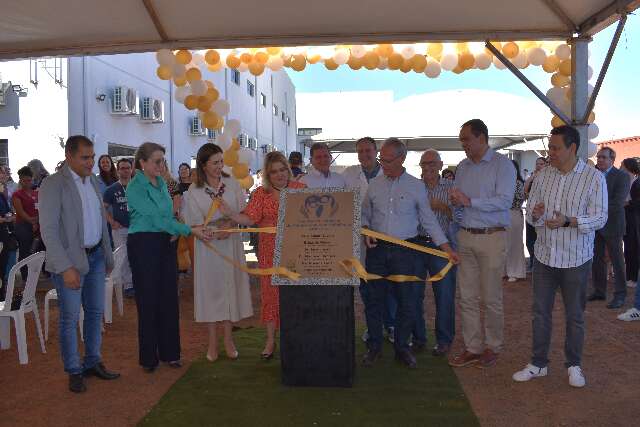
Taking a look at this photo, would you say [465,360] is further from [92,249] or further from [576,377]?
[92,249]

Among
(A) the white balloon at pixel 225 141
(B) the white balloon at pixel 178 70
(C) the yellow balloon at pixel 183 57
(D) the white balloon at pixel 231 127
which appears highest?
(C) the yellow balloon at pixel 183 57

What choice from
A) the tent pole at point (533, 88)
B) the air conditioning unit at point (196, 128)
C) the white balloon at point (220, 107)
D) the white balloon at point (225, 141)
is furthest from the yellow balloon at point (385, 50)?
the air conditioning unit at point (196, 128)

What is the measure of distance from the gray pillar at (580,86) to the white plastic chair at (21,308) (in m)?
5.36

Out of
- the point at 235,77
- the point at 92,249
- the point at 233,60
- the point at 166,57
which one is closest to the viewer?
the point at 92,249

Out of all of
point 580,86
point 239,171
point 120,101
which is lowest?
point 239,171

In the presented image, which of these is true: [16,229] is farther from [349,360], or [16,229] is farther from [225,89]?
[225,89]

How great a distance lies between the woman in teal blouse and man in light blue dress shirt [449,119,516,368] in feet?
6.96

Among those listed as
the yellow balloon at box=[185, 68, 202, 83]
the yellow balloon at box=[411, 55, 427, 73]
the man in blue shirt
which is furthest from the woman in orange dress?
the yellow balloon at box=[411, 55, 427, 73]

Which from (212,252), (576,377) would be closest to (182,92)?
(212,252)

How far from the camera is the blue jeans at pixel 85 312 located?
165 inches

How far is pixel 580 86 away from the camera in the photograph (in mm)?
5883

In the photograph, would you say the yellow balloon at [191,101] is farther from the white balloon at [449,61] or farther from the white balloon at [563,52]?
the white balloon at [563,52]

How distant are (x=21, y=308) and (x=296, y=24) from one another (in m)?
3.86

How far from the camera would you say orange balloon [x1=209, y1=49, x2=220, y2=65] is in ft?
26.6
